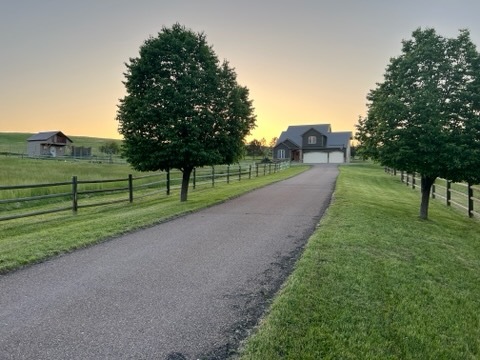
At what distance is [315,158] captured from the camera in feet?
226

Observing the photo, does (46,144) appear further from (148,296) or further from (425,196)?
(148,296)

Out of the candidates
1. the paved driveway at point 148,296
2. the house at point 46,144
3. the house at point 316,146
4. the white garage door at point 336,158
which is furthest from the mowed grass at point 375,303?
the house at point 46,144

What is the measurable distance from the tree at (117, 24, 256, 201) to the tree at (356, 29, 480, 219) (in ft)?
22.2

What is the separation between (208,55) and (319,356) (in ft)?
46.8

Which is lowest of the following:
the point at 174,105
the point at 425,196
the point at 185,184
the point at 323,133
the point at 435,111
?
the point at 425,196

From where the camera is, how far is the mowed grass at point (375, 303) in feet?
12.6

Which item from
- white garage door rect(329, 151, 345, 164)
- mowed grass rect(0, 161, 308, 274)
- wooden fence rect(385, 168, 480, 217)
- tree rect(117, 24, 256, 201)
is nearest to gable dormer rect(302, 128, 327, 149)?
white garage door rect(329, 151, 345, 164)

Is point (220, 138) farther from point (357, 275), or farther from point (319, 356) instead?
point (319, 356)

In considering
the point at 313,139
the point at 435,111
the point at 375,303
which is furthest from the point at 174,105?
the point at 313,139

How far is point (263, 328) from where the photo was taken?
4.12 m

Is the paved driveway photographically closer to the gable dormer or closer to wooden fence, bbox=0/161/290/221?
wooden fence, bbox=0/161/290/221

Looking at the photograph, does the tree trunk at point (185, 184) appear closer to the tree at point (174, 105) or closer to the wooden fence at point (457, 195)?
the tree at point (174, 105)

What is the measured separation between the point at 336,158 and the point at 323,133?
17.6 ft

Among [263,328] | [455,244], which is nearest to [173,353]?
[263,328]
